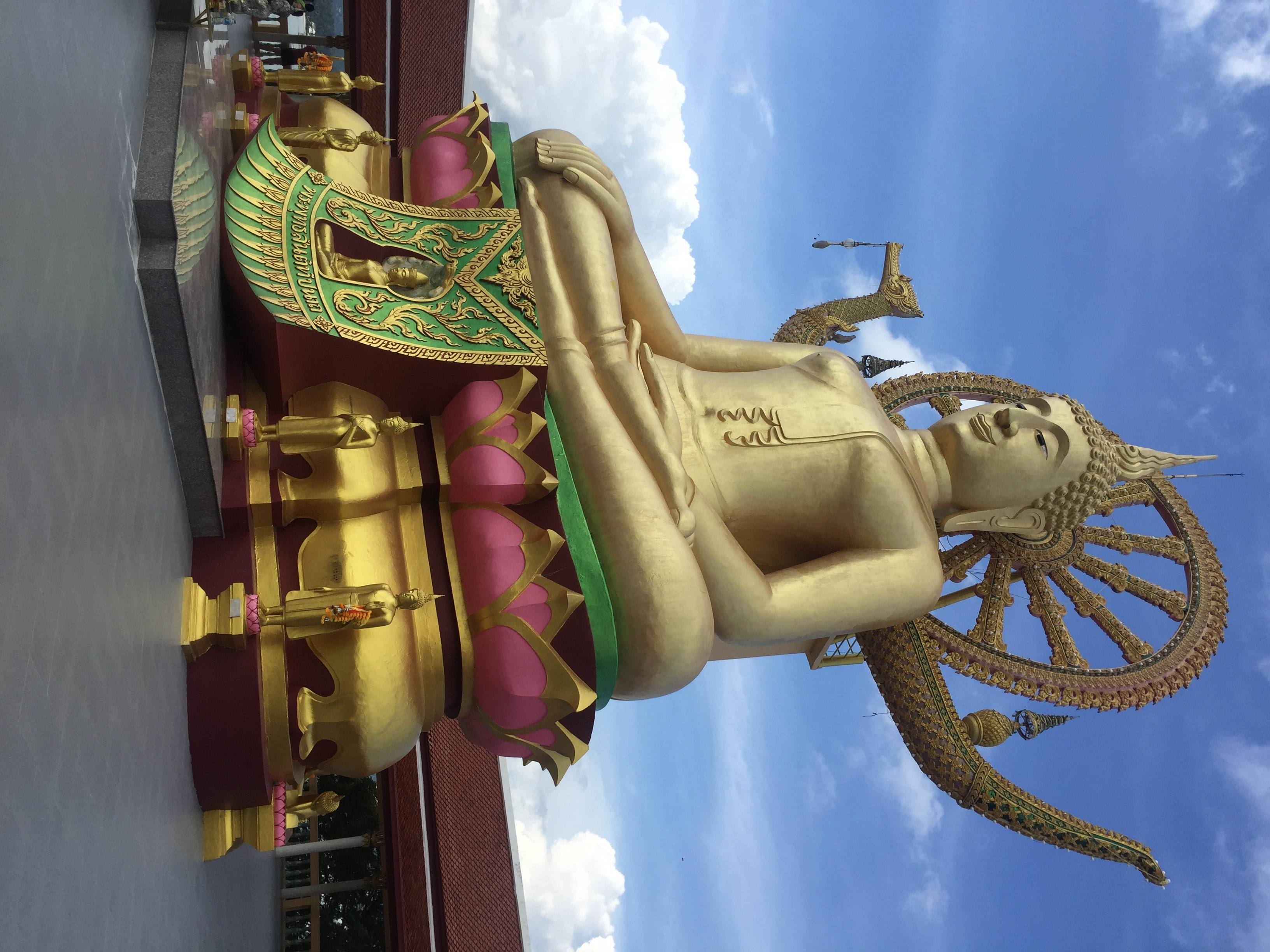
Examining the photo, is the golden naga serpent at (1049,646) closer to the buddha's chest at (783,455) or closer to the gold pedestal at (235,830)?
the buddha's chest at (783,455)

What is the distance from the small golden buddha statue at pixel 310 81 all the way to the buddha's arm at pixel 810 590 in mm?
3018

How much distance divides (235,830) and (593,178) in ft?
11.5

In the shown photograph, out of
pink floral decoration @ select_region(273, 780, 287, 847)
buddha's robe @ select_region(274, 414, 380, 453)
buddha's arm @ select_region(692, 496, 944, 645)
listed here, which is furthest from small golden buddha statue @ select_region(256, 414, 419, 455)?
buddha's arm @ select_region(692, 496, 944, 645)

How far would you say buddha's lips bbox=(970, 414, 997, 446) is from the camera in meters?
5.71

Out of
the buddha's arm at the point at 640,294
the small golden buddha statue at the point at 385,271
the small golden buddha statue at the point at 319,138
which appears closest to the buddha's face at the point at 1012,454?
the buddha's arm at the point at 640,294

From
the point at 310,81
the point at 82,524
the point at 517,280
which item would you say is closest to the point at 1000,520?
the point at 517,280

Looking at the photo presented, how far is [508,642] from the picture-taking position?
12.9 ft

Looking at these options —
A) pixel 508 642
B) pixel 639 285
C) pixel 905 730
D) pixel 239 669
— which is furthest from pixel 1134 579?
A: pixel 239 669

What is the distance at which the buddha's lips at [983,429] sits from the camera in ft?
18.7

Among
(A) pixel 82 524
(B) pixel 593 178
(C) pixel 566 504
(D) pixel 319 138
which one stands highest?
(D) pixel 319 138

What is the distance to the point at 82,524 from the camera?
2.60 metres

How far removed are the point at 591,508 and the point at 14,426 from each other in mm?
2469

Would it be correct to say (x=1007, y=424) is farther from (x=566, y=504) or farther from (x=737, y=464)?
(x=566, y=504)

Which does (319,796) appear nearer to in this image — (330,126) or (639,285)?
(639,285)
